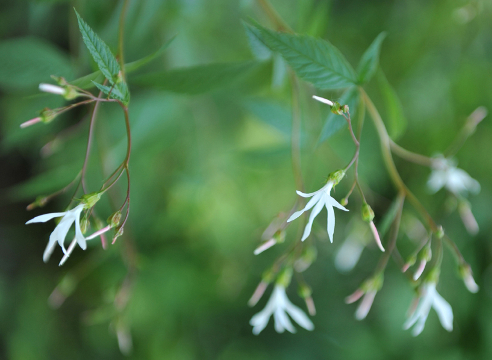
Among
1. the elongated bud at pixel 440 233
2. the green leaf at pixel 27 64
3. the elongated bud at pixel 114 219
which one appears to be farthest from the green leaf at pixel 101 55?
the elongated bud at pixel 440 233

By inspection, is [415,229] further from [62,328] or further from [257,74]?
[62,328]

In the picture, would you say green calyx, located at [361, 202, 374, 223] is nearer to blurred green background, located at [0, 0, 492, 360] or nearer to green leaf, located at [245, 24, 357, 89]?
green leaf, located at [245, 24, 357, 89]

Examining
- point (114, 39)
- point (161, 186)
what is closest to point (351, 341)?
point (161, 186)

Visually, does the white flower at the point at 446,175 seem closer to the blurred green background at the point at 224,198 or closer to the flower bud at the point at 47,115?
the blurred green background at the point at 224,198

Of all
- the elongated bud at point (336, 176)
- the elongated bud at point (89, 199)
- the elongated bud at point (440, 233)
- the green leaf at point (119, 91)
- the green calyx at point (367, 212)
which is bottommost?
the elongated bud at point (89, 199)

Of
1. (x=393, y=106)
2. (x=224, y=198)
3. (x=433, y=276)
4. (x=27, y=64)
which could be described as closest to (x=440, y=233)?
(x=433, y=276)


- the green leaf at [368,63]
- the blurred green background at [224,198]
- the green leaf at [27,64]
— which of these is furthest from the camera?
the blurred green background at [224,198]
